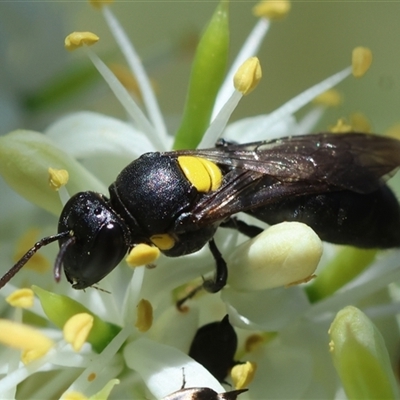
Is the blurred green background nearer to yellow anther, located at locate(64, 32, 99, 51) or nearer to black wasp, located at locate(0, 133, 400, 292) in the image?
yellow anther, located at locate(64, 32, 99, 51)

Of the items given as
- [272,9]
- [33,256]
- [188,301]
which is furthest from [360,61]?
[33,256]

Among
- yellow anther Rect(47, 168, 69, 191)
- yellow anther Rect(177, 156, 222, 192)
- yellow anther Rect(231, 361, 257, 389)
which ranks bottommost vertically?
yellow anther Rect(231, 361, 257, 389)

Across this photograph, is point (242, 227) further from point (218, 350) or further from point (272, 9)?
point (272, 9)

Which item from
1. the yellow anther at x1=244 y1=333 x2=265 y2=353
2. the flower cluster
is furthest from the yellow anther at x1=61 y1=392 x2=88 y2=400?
the yellow anther at x1=244 y1=333 x2=265 y2=353

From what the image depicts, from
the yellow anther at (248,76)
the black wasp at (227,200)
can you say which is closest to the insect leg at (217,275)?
the black wasp at (227,200)

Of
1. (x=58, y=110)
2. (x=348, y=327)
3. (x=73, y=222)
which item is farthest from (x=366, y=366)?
(x=58, y=110)

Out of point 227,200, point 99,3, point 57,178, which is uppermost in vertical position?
point 99,3

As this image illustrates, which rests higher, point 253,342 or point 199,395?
point 199,395
